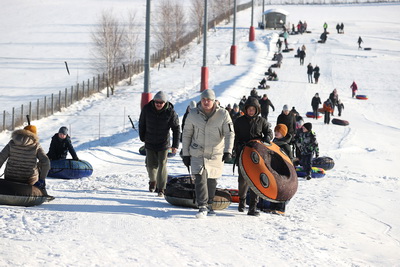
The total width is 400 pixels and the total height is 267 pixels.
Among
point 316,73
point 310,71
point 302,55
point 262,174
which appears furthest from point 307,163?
point 302,55

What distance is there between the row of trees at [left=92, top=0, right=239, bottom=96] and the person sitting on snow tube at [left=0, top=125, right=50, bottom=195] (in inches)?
1291

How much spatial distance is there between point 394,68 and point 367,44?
488 inches

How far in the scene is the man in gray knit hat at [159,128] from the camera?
9414 millimetres

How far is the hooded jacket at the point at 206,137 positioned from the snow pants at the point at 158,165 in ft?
4.86

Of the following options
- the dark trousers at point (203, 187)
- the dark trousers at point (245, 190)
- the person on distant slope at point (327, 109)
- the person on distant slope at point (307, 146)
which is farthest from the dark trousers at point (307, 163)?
the person on distant slope at point (327, 109)

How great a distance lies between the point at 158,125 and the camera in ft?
31.1

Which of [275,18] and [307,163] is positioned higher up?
[275,18]

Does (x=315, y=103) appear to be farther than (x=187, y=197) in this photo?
Yes

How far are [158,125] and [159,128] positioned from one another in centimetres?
5

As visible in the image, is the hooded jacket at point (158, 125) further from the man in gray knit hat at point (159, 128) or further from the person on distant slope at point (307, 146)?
the person on distant slope at point (307, 146)

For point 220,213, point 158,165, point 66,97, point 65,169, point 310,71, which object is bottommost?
point 220,213

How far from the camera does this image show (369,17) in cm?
8375

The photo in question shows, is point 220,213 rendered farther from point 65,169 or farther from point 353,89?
point 353,89

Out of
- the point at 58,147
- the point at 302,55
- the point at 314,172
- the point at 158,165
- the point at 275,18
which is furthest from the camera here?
the point at 275,18
